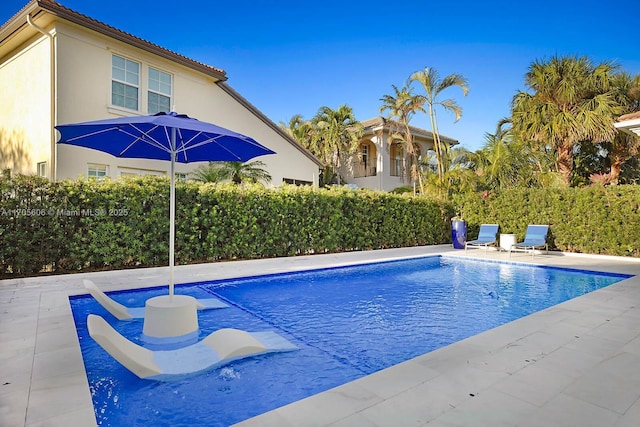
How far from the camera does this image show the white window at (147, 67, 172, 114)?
13.4 m

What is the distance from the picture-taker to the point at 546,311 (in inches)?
243

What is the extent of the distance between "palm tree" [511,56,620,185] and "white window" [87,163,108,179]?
1832cm

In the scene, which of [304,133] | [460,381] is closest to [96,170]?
[460,381]

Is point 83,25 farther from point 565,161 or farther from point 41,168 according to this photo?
point 565,161

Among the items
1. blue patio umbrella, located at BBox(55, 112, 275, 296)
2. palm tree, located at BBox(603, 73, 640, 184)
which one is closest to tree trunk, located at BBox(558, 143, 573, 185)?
palm tree, located at BBox(603, 73, 640, 184)

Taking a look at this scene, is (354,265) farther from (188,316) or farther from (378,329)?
(188,316)

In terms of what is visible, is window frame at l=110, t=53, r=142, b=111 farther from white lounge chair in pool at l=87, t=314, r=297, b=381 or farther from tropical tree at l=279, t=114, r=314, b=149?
tropical tree at l=279, t=114, r=314, b=149

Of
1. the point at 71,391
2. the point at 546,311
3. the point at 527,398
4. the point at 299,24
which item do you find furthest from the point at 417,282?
the point at 299,24

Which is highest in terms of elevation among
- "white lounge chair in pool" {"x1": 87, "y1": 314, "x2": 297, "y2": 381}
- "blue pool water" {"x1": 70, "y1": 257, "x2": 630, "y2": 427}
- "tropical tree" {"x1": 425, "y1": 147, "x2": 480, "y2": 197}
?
"tropical tree" {"x1": 425, "y1": 147, "x2": 480, "y2": 197}

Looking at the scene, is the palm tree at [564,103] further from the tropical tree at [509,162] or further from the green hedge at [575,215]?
the green hedge at [575,215]

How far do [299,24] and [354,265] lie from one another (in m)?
11.7

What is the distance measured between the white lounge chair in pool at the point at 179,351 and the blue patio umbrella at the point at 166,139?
1.03m

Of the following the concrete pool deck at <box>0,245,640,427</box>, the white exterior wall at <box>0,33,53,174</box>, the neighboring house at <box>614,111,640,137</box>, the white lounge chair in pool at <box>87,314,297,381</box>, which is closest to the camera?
the concrete pool deck at <box>0,245,640,427</box>

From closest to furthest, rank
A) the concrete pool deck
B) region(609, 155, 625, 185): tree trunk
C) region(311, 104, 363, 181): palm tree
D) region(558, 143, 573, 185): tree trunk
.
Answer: the concrete pool deck, region(558, 143, 573, 185): tree trunk, region(609, 155, 625, 185): tree trunk, region(311, 104, 363, 181): palm tree
